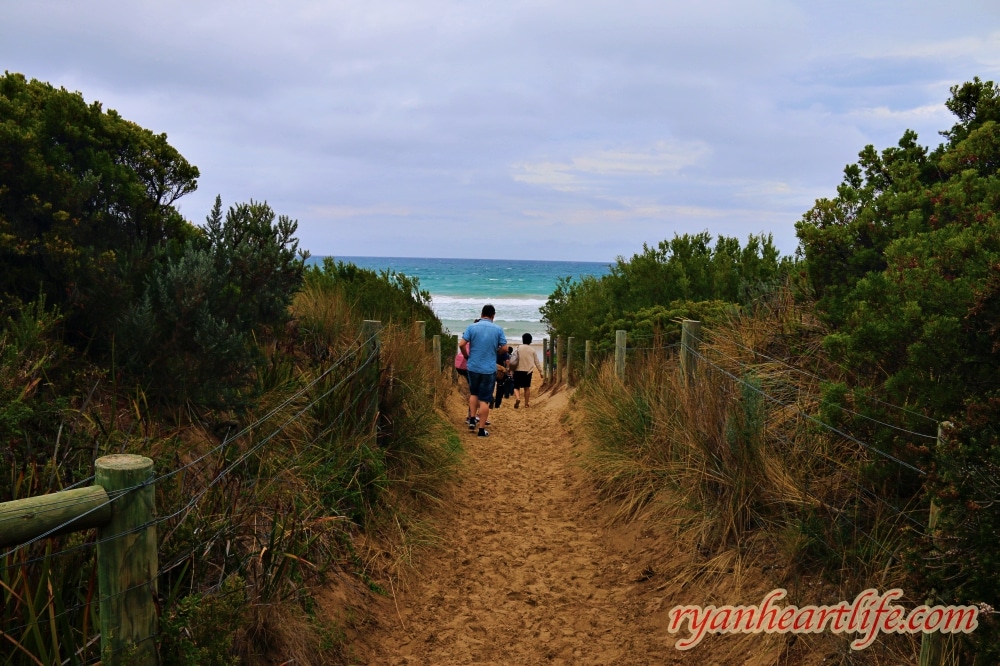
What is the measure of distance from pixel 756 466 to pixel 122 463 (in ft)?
11.9

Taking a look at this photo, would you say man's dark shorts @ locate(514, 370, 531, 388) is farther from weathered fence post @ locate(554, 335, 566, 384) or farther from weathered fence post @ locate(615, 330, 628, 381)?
weathered fence post @ locate(615, 330, 628, 381)

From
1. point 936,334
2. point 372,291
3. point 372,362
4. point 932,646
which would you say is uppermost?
point 372,291

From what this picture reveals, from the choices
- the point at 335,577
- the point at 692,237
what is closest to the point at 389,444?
the point at 335,577

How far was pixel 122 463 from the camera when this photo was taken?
8.03 feet

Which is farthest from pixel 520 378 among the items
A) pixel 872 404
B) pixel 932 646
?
pixel 932 646

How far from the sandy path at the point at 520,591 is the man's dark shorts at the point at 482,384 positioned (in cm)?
246

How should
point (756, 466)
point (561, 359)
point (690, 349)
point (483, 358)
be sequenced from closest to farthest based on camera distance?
point (756, 466) < point (690, 349) < point (483, 358) < point (561, 359)

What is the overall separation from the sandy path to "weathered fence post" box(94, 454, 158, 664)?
1.81m

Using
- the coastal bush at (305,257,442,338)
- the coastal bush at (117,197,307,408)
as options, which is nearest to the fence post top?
the coastal bush at (117,197,307,408)

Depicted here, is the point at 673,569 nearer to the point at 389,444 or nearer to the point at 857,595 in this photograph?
the point at 857,595

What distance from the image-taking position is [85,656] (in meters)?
2.58

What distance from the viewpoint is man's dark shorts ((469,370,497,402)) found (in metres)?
9.91

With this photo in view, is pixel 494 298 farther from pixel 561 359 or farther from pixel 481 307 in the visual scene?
pixel 561 359

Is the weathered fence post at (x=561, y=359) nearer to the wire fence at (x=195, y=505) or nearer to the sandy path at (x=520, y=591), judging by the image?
the sandy path at (x=520, y=591)
